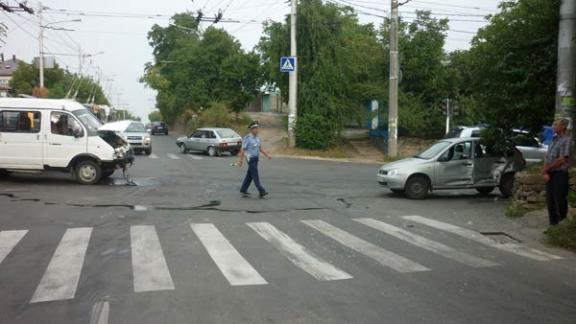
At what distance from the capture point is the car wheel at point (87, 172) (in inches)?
626

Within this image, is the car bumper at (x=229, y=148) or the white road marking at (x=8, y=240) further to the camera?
the car bumper at (x=229, y=148)

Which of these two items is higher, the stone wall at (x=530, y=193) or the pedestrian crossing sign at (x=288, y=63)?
the pedestrian crossing sign at (x=288, y=63)

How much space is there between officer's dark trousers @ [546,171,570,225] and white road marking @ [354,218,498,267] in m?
2.29

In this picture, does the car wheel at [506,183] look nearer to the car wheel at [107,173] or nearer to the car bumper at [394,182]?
the car bumper at [394,182]

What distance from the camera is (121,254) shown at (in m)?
7.71

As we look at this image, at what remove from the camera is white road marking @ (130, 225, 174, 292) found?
623 centimetres

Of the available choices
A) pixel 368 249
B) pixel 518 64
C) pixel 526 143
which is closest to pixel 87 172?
pixel 368 249

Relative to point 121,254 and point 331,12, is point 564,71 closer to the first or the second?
point 121,254

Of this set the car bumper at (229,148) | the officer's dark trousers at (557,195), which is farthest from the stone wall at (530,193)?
the car bumper at (229,148)

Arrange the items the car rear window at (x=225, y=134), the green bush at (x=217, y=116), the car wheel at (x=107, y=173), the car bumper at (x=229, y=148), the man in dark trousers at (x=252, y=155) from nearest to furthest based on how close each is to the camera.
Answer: the man in dark trousers at (x=252, y=155), the car wheel at (x=107, y=173), the car bumper at (x=229, y=148), the car rear window at (x=225, y=134), the green bush at (x=217, y=116)

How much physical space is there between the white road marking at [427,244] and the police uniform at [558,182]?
7.55ft

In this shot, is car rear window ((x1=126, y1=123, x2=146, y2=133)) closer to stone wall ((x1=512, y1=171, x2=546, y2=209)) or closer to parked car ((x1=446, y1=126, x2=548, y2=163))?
parked car ((x1=446, y1=126, x2=548, y2=163))

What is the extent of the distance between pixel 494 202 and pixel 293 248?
739cm

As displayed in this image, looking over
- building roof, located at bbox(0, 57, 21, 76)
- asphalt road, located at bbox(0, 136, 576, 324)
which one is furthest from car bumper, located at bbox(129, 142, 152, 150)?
building roof, located at bbox(0, 57, 21, 76)
